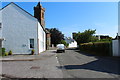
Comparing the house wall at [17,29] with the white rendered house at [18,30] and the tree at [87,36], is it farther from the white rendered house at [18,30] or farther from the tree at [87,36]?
the tree at [87,36]

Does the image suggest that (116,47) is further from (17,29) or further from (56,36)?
(56,36)

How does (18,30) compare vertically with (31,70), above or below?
above

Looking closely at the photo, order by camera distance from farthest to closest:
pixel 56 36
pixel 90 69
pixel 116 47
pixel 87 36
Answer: pixel 56 36, pixel 87 36, pixel 116 47, pixel 90 69

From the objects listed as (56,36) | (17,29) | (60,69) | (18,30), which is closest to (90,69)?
(60,69)

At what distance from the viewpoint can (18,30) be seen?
78.0 ft

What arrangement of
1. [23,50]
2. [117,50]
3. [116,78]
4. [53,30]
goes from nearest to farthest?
[116,78], [117,50], [23,50], [53,30]

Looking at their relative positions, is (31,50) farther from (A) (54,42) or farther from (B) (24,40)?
(A) (54,42)

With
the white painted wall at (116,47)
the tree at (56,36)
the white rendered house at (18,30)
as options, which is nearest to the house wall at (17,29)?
the white rendered house at (18,30)

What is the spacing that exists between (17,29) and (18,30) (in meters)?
0.25

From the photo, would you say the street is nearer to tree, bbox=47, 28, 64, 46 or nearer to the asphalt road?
the asphalt road

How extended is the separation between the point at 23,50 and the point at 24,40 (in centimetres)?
162

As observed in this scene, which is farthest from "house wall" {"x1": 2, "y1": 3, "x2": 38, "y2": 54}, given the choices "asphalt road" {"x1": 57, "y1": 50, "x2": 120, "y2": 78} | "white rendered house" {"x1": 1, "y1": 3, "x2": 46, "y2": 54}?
"asphalt road" {"x1": 57, "y1": 50, "x2": 120, "y2": 78}

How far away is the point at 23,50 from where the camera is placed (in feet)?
77.0

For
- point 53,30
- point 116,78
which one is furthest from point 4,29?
point 53,30
